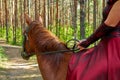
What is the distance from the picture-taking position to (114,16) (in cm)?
394

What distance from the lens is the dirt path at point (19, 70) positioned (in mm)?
12102

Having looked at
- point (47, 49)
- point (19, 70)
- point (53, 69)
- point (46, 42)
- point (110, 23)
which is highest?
point (110, 23)

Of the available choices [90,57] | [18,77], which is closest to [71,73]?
[90,57]

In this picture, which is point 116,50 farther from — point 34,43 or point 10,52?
point 10,52

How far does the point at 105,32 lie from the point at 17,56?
14179 millimetres

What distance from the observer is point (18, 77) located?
39.9ft

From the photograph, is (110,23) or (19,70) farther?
(19,70)

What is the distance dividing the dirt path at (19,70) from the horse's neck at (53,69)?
650 centimetres

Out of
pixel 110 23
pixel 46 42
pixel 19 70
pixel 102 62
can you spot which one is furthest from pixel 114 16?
pixel 19 70

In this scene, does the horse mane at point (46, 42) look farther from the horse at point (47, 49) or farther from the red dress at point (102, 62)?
the red dress at point (102, 62)

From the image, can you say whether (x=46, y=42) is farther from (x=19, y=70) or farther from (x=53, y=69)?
(x=19, y=70)

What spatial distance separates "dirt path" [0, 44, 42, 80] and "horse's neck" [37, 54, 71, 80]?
6.50m

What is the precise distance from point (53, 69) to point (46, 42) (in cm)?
40

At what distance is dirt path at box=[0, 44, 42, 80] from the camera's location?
12102 mm
